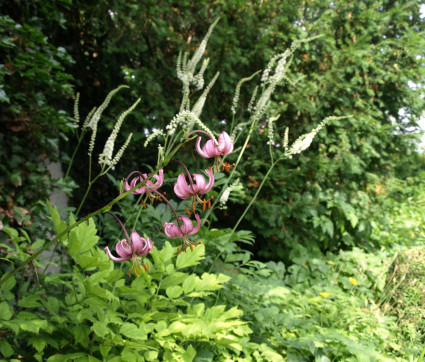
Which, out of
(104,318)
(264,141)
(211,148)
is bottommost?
(104,318)

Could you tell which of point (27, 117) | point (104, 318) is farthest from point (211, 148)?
point (27, 117)

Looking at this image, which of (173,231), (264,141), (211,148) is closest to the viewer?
(211,148)

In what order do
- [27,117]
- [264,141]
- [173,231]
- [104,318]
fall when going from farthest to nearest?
[264,141] < [27,117] < [104,318] < [173,231]

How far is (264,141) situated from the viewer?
418cm

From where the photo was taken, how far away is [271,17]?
4.05 metres

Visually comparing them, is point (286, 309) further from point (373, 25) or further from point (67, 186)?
point (373, 25)

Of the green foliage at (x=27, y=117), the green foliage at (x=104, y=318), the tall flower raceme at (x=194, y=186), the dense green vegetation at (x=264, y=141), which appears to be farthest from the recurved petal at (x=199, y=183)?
the green foliage at (x=27, y=117)

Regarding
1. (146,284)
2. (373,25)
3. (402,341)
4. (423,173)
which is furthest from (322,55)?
(146,284)

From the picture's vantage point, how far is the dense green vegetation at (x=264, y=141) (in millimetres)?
2334

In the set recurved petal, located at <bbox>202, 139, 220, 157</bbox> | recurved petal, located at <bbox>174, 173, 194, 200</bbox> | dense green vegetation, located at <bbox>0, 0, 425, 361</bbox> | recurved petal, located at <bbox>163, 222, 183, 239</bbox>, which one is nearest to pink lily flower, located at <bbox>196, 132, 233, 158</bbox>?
recurved petal, located at <bbox>202, 139, 220, 157</bbox>

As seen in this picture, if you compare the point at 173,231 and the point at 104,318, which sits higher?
the point at 173,231

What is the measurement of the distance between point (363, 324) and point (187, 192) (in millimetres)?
1985

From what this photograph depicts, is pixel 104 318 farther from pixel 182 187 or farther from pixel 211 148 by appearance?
pixel 211 148

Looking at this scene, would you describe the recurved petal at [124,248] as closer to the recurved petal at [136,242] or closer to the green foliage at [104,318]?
the recurved petal at [136,242]
